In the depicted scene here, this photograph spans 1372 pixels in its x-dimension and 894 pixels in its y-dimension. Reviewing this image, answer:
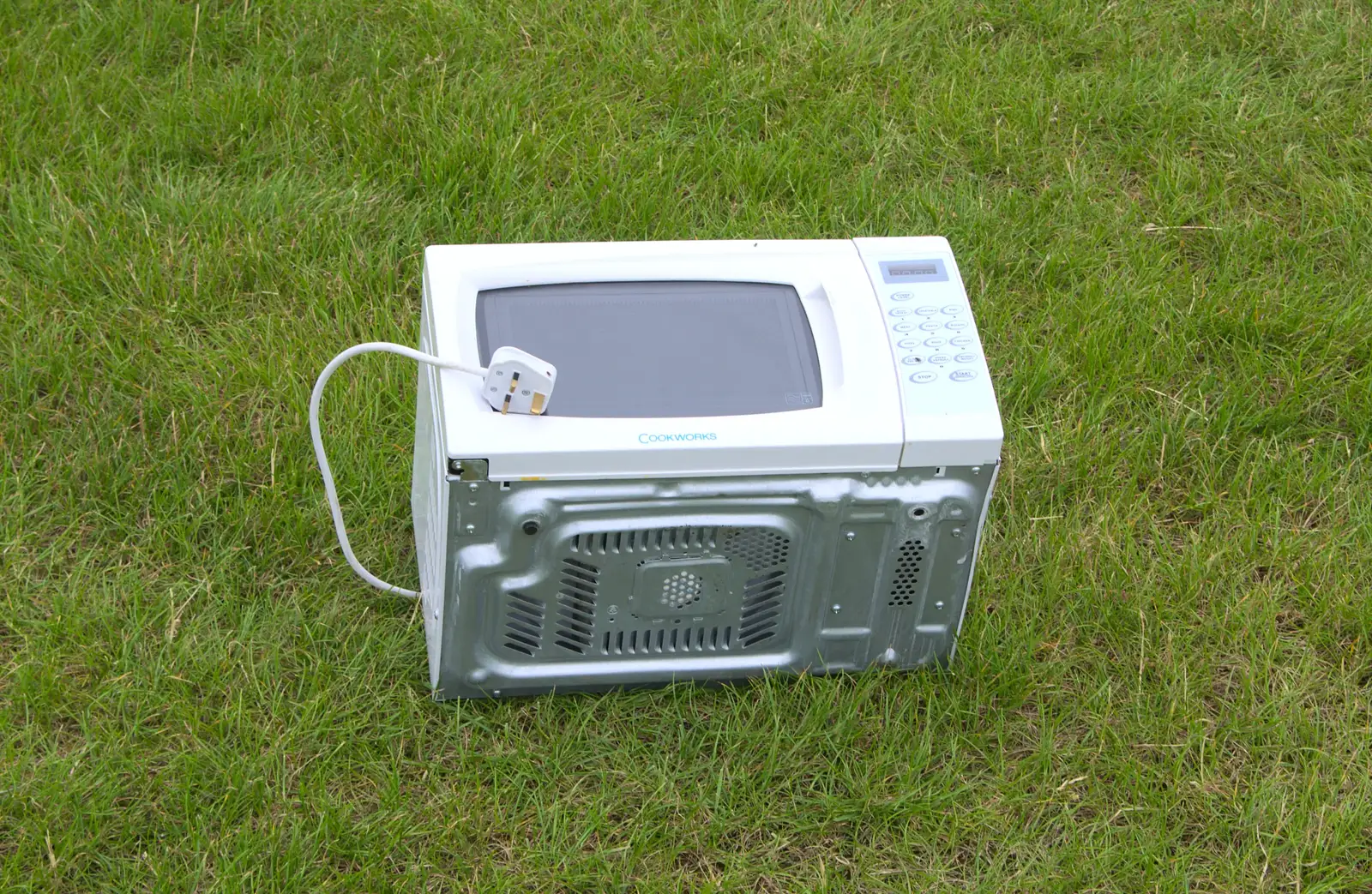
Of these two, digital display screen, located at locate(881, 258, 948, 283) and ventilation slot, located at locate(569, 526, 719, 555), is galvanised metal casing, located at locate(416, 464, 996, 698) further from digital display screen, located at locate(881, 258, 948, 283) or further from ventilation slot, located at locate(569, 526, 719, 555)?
digital display screen, located at locate(881, 258, 948, 283)

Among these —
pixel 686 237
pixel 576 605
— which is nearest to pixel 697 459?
pixel 576 605

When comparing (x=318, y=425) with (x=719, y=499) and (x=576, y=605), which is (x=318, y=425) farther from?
(x=719, y=499)

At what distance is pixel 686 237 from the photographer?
11.0ft

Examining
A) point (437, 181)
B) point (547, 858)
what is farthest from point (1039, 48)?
point (547, 858)

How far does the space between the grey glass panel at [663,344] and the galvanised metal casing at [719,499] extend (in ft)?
0.08

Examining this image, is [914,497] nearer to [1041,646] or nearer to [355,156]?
[1041,646]

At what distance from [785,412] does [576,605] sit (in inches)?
17.2

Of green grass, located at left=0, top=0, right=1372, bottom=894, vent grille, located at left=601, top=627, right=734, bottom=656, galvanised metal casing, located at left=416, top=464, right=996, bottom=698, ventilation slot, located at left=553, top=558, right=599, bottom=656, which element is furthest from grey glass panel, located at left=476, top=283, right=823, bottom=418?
green grass, located at left=0, top=0, right=1372, bottom=894

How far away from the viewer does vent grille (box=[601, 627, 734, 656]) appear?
2.35 metres

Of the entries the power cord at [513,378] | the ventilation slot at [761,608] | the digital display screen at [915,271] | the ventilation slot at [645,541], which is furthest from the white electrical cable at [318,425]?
the digital display screen at [915,271]

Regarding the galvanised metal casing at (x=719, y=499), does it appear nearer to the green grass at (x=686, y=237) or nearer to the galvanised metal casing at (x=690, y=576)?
the galvanised metal casing at (x=690, y=576)

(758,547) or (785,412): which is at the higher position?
(785,412)

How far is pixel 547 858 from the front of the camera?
2.30 metres

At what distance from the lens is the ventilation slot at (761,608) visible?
2.30 metres
